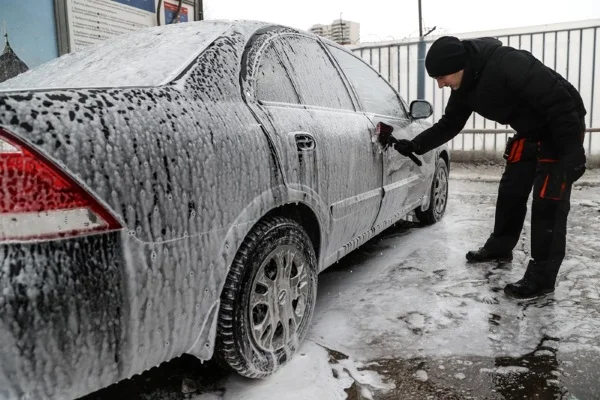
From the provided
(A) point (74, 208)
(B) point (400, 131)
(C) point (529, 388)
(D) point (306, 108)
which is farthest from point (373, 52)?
(A) point (74, 208)

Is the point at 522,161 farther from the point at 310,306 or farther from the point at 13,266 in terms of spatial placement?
the point at 13,266

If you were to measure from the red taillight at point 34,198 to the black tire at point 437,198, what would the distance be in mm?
3581

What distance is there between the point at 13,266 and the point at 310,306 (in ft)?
4.37

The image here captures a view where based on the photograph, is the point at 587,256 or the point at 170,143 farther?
the point at 587,256

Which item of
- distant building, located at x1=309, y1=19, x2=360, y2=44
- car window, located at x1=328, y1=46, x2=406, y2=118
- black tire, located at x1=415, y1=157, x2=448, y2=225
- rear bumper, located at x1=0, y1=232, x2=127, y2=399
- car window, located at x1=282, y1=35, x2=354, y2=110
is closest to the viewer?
rear bumper, located at x1=0, y1=232, x2=127, y2=399

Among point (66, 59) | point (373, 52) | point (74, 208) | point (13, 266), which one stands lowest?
point (13, 266)

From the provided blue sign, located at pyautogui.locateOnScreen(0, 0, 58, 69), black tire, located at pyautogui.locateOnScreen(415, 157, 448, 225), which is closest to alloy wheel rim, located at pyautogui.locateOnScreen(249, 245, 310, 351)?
→ black tire, located at pyautogui.locateOnScreen(415, 157, 448, 225)

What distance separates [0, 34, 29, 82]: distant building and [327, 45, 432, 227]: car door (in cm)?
254

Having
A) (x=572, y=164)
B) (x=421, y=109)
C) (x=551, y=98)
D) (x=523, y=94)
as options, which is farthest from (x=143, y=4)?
(x=572, y=164)

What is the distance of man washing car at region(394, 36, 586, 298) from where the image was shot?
2.51 meters

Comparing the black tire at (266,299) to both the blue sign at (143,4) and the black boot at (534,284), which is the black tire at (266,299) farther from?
the blue sign at (143,4)

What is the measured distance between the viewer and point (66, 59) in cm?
224

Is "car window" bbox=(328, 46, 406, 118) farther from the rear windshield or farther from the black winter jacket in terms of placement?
the rear windshield

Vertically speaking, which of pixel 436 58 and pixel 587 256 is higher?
pixel 436 58
